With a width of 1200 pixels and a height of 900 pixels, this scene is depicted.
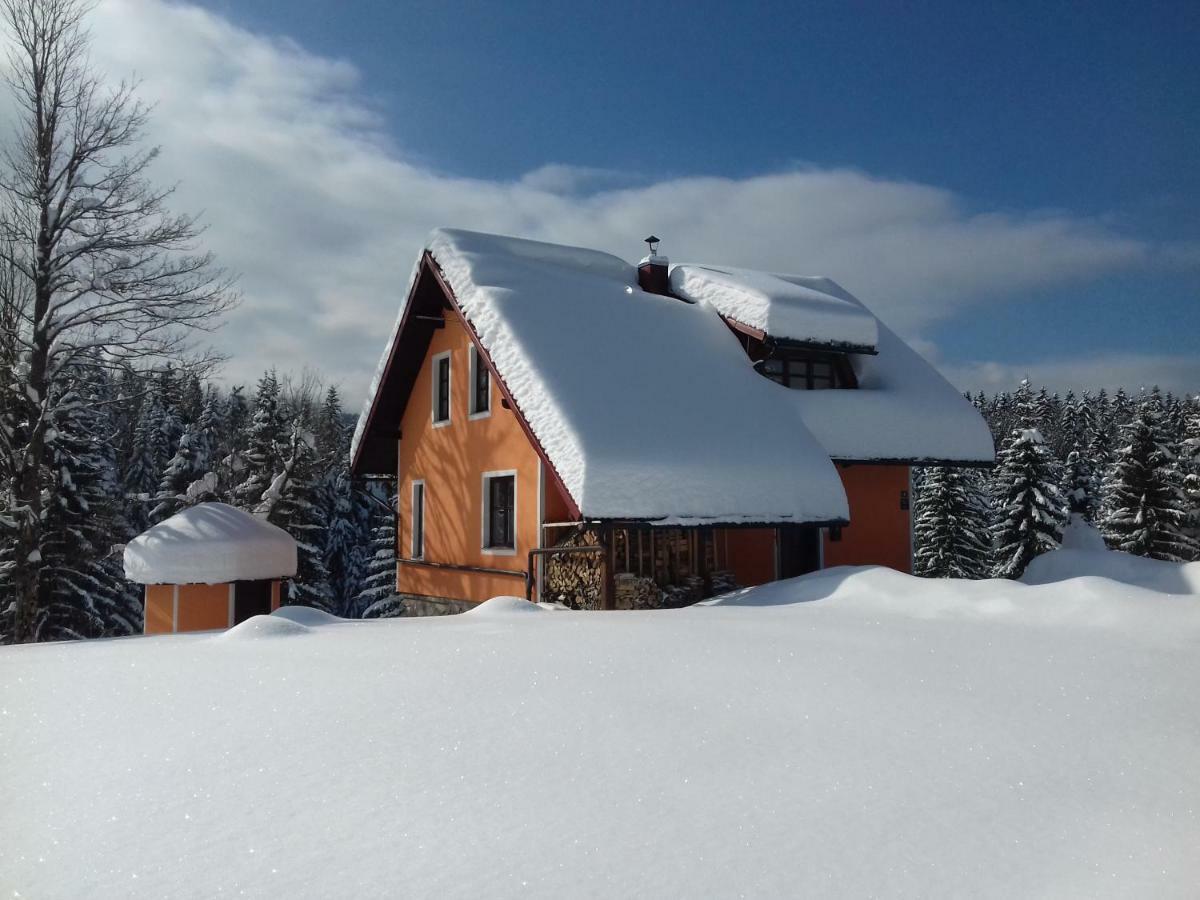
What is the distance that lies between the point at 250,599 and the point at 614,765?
16406 mm

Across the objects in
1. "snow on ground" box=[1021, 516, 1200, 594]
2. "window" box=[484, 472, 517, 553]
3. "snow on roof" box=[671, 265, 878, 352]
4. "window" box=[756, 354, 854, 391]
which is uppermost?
"snow on roof" box=[671, 265, 878, 352]

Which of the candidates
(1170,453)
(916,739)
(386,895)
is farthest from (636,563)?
(1170,453)

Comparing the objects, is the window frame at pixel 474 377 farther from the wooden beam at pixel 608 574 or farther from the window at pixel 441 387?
the wooden beam at pixel 608 574

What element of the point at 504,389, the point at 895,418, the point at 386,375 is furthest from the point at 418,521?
the point at 895,418

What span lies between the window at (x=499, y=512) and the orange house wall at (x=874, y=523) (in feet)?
18.8

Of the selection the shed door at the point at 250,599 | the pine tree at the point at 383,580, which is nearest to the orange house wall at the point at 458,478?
the shed door at the point at 250,599

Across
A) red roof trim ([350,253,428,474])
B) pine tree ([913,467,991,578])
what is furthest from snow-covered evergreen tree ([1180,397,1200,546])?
red roof trim ([350,253,428,474])

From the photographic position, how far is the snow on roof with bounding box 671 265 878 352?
14789 millimetres

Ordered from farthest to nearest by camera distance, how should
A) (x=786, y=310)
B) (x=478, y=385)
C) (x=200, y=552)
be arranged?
(x=200, y=552) → (x=478, y=385) → (x=786, y=310)

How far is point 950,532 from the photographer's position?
1438 inches

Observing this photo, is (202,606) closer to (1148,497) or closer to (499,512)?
(499,512)

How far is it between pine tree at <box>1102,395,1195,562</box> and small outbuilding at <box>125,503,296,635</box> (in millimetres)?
30643

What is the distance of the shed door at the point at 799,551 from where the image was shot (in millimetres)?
14844

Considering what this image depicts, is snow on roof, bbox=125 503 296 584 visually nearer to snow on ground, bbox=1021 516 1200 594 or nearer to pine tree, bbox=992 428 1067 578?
snow on ground, bbox=1021 516 1200 594
